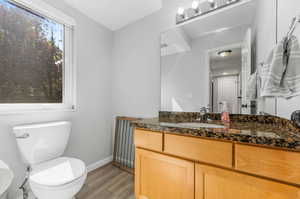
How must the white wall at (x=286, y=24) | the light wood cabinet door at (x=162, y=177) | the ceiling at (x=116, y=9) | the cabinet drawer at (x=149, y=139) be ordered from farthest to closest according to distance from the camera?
the ceiling at (x=116, y=9) < the cabinet drawer at (x=149, y=139) < the light wood cabinet door at (x=162, y=177) < the white wall at (x=286, y=24)

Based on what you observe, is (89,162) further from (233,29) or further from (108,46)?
(233,29)

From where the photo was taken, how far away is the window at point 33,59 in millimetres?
1346

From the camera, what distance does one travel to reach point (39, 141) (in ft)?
4.26

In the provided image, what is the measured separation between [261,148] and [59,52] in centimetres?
217

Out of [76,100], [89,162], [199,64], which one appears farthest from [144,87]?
[89,162]

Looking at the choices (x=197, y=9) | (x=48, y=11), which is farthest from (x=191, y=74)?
(x=48, y=11)

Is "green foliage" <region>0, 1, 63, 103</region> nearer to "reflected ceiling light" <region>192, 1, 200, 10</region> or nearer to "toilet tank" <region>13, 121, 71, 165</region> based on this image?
"toilet tank" <region>13, 121, 71, 165</region>

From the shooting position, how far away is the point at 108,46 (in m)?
2.24

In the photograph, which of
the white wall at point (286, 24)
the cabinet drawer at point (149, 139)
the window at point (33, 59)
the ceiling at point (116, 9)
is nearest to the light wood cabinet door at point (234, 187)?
the cabinet drawer at point (149, 139)

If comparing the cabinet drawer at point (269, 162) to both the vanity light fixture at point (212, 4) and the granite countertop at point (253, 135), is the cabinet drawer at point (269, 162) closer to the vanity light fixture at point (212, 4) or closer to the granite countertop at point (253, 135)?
the granite countertop at point (253, 135)

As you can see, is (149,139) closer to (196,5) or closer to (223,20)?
(223,20)

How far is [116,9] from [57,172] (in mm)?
1966

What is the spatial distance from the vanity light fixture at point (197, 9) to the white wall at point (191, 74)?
0.28 m

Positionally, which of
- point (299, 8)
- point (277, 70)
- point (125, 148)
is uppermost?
point (299, 8)
